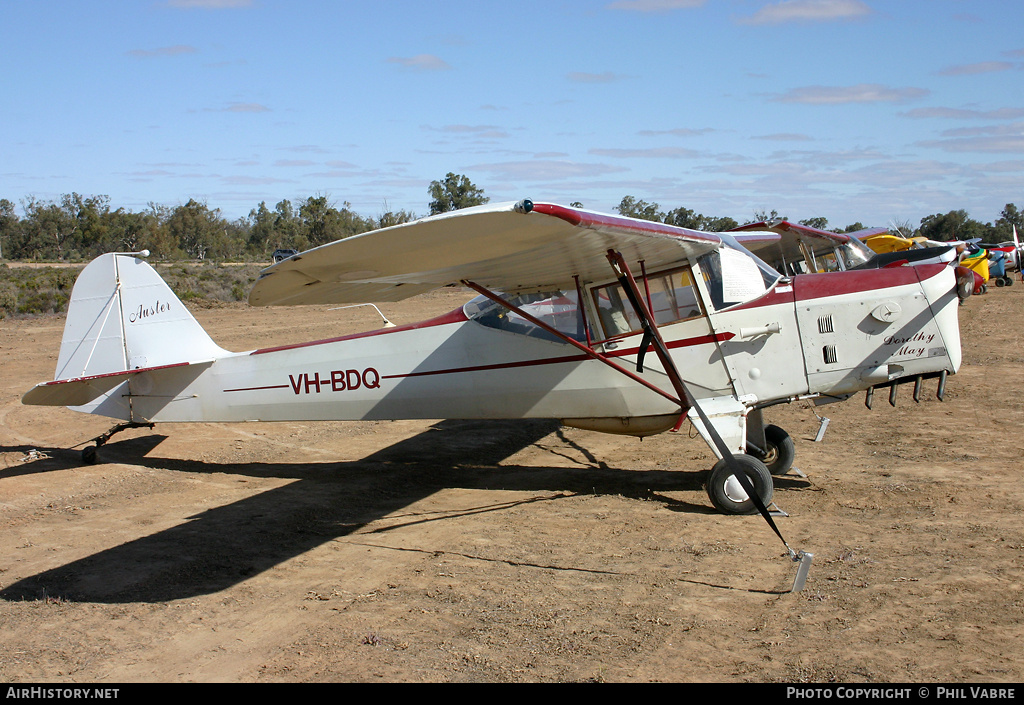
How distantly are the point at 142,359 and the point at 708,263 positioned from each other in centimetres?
672

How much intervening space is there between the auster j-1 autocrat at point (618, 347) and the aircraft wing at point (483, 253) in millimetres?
35

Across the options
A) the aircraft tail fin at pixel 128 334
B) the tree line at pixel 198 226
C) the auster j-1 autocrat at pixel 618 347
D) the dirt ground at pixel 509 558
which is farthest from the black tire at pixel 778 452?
the tree line at pixel 198 226

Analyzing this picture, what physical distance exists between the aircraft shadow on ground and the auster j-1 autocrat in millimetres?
839

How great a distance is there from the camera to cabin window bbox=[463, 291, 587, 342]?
756 cm

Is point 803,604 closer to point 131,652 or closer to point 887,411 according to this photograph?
point 131,652

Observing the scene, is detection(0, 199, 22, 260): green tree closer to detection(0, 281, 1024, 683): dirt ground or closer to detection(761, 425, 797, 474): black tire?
detection(0, 281, 1024, 683): dirt ground

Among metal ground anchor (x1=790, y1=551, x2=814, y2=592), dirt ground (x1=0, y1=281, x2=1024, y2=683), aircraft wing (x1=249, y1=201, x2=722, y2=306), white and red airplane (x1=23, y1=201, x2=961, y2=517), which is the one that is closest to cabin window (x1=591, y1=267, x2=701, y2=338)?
white and red airplane (x1=23, y1=201, x2=961, y2=517)

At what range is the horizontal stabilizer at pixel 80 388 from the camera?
8.84 metres

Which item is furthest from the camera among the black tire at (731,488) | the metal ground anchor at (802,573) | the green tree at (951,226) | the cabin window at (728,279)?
the green tree at (951,226)

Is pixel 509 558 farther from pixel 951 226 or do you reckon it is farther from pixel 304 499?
pixel 951 226

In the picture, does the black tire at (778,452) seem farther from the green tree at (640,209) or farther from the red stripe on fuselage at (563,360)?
the green tree at (640,209)

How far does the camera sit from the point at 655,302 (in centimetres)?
730

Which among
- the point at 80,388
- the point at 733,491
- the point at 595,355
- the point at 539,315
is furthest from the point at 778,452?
the point at 80,388
